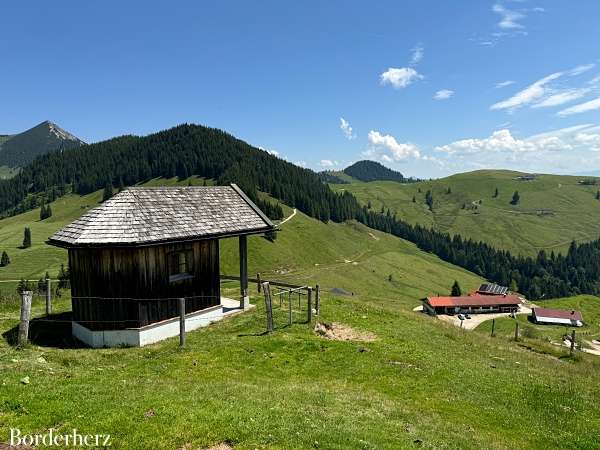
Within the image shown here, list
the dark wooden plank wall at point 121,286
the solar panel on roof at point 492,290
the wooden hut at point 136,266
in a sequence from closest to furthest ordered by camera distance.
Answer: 1. the wooden hut at point 136,266
2. the dark wooden plank wall at point 121,286
3. the solar panel on roof at point 492,290

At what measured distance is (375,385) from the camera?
16562 mm

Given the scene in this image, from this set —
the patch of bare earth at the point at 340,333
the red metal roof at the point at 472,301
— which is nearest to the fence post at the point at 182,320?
the patch of bare earth at the point at 340,333

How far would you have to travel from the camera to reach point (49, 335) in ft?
74.1

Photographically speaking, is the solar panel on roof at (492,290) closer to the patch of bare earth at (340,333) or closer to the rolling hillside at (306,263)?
the rolling hillside at (306,263)

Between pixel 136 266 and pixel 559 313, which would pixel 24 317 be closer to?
pixel 136 266

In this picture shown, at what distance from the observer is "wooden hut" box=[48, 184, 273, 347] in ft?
70.5

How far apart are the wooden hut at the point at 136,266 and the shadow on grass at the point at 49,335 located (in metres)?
0.68

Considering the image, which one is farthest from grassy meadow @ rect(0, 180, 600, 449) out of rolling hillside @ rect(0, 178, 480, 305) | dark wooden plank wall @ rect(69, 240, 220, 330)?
rolling hillside @ rect(0, 178, 480, 305)

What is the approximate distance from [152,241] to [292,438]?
14108 millimetres

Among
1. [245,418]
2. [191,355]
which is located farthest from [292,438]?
[191,355]

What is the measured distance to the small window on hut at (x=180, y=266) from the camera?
23594 mm

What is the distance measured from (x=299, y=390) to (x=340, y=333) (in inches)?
427

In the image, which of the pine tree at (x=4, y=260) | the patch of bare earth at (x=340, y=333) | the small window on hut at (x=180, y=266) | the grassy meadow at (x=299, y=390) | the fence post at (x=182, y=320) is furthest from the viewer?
the pine tree at (x=4, y=260)

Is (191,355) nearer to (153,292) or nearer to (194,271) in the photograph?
(153,292)
